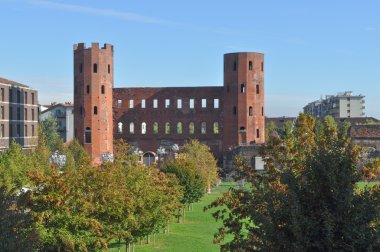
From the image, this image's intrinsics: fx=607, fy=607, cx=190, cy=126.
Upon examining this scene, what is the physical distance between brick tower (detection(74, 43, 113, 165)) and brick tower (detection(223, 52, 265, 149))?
1298 cm

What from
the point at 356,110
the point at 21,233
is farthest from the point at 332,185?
the point at 356,110

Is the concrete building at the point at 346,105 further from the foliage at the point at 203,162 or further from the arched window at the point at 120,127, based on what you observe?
the foliage at the point at 203,162

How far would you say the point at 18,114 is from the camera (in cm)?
6362

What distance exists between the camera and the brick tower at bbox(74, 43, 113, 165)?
62562mm

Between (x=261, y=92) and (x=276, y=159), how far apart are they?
5211 centimetres

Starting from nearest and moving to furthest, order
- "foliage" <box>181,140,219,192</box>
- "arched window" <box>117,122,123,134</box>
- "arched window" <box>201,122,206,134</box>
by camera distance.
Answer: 1. "foliage" <box>181,140,219,192</box>
2. "arched window" <box>201,122,206,134</box>
3. "arched window" <box>117,122,123,134</box>

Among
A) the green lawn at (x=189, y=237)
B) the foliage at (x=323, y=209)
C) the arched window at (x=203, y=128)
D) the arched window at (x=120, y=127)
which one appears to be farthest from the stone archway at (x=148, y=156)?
the foliage at (x=323, y=209)

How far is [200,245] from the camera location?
92.3 ft

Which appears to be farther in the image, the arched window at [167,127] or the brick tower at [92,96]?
the arched window at [167,127]

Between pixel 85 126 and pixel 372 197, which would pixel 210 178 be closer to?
pixel 85 126

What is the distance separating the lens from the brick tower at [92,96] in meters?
62.6

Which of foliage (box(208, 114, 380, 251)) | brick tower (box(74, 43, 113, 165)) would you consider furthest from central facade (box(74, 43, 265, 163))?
foliage (box(208, 114, 380, 251))

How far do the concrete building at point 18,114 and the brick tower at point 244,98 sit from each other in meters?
21.3

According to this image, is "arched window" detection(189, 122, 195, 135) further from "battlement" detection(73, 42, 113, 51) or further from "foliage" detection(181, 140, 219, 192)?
"battlement" detection(73, 42, 113, 51)
